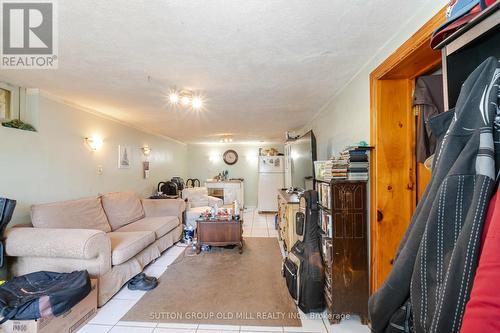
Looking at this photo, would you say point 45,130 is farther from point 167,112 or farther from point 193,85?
point 193,85

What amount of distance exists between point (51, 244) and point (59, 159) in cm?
120

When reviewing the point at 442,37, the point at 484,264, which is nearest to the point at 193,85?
the point at 442,37

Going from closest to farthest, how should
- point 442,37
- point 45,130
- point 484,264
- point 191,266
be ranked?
1. point 484,264
2. point 442,37
3. point 45,130
4. point 191,266

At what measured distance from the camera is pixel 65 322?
5.27 feet

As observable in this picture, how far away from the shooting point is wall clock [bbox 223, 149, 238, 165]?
23.8 ft

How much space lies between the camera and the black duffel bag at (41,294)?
4.75ft

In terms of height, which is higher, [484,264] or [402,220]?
[484,264]

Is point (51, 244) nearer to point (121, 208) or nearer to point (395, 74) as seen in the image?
point (121, 208)

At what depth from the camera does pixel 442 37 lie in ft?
2.41

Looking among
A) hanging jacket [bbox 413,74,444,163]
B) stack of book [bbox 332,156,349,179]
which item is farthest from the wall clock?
hanging jacket [bbox 413,74,444,163]

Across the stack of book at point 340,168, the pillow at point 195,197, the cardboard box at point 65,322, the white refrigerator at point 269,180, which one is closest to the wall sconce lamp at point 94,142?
the cardboard box at point 65,322

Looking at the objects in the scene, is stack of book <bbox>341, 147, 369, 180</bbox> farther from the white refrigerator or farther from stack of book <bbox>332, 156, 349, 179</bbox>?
the white refrigerator

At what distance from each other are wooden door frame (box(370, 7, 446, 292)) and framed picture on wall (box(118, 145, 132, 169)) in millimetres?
3842

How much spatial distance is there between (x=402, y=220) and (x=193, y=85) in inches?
86.8
